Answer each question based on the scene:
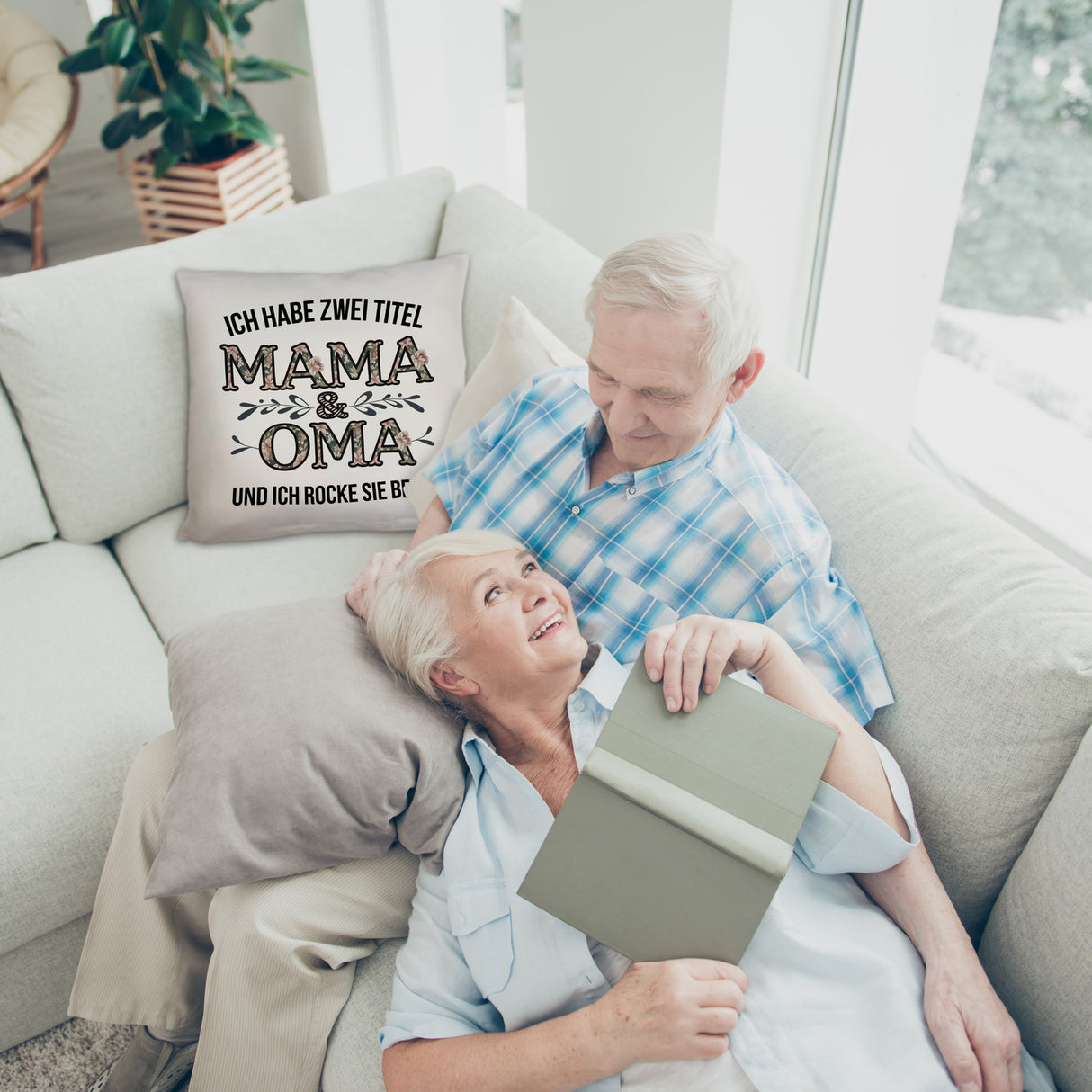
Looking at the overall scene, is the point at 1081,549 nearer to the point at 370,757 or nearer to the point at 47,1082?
the point at 370,757

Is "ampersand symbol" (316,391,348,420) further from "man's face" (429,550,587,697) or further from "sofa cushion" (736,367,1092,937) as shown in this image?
"sofa cushion" (736,367,1092,937)

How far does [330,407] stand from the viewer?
5.50 feet

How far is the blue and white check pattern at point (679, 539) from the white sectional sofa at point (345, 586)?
6cm

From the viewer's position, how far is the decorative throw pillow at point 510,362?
4.94ft

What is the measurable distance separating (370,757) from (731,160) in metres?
1.34

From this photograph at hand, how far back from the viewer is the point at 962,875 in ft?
3.25

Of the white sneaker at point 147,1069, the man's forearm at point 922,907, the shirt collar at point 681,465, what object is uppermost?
the shirt collar at point 681,465

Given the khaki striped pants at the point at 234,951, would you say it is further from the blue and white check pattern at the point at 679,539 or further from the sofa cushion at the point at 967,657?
the sofa cushion at the point at 967,657

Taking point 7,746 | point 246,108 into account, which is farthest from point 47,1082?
point 246,108

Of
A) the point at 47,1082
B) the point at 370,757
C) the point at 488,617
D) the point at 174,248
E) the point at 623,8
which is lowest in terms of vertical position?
the point at 47,1082

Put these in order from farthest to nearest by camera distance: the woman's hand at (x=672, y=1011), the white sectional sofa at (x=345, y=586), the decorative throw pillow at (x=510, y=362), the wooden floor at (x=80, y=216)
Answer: the wooden floor at (x=80, y=216) < the decorative throw pillow at (x=510, y=362) < the white sectional sofa at (x=345, y=586) < the woman's hand at (x=672, y=1011)

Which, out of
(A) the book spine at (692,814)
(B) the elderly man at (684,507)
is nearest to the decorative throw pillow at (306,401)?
(B) the elderly man at (684,507)

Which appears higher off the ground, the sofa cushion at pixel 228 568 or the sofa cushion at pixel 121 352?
the sofa cushion at pixel 121 352

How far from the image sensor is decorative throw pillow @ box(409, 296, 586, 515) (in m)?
1.51
